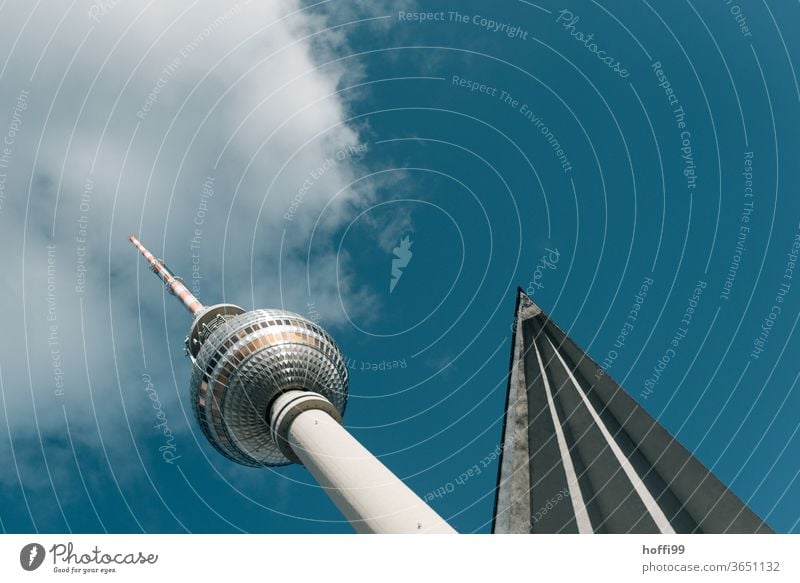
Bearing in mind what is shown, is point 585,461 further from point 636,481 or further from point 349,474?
point 349,474

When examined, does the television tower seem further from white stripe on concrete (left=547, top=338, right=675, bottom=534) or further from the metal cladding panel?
white stripe on concrete (left=547, top=338, right=675, bottom=534)

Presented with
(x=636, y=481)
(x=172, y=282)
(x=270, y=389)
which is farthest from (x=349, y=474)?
(x=172, y=282)

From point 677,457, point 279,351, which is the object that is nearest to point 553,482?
point 677,457

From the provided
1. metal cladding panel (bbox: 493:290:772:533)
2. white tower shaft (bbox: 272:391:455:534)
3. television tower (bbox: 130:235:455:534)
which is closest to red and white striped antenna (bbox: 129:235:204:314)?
television tower (bbox: 130:235:455:534)

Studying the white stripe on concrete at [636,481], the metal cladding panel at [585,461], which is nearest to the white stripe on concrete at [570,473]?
the metal cladding panel at [585,461]

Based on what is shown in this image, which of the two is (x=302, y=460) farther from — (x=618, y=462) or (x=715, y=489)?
(x=715, y=489)

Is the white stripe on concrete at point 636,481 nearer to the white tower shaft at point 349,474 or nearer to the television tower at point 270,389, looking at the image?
the white tower shaft at point 349,474
